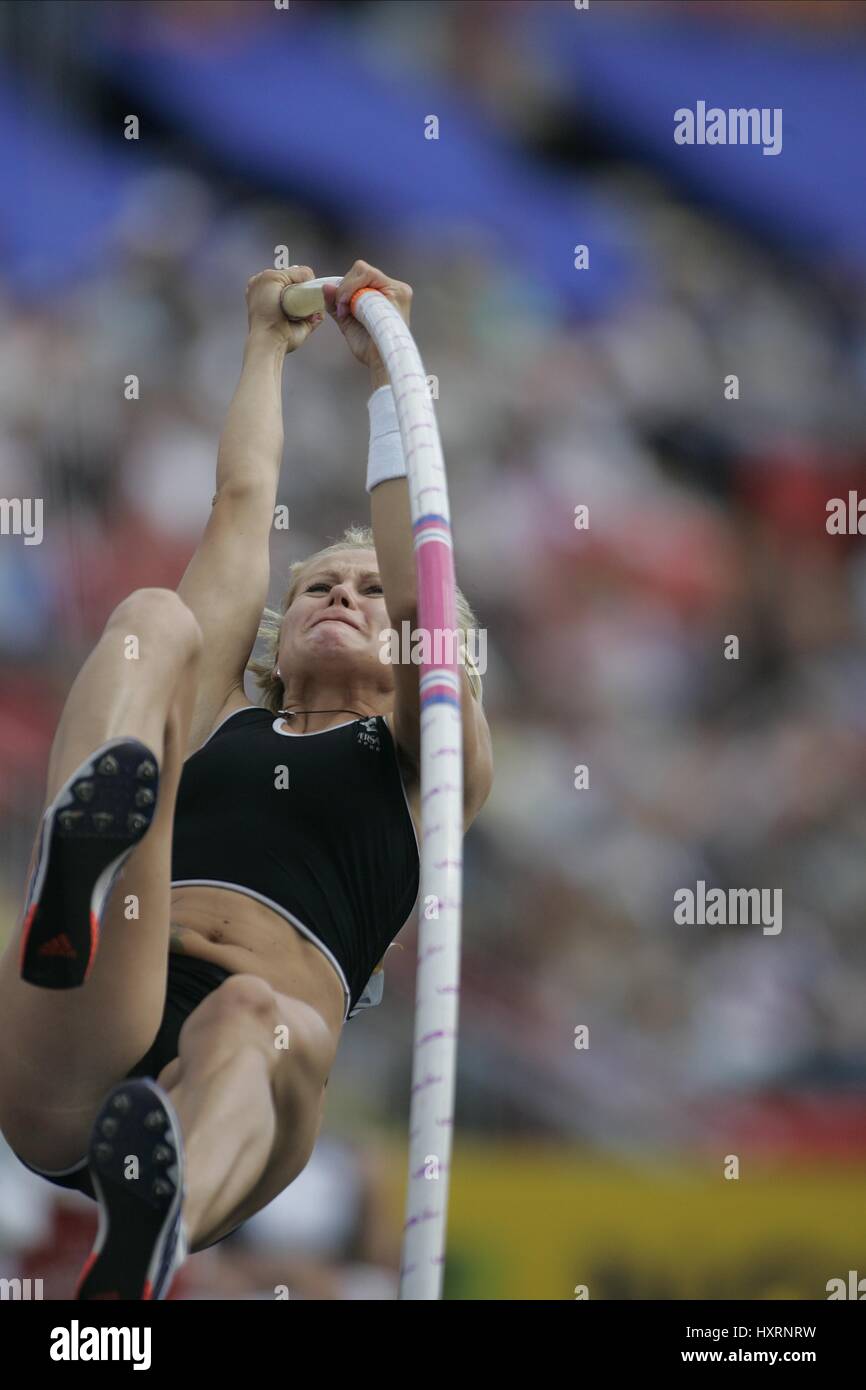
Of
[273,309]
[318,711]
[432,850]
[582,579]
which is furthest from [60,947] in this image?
[582,579]

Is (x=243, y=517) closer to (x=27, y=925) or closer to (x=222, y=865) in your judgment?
(x=222, y=865)

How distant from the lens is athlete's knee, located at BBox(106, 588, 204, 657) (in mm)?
1908

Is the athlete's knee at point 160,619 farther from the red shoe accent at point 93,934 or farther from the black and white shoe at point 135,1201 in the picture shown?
the black and white shoe at point 135,1201

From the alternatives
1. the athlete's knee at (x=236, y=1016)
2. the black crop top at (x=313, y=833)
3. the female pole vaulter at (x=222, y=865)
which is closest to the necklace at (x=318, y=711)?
the female pole vaulter at (x=222, y=865)

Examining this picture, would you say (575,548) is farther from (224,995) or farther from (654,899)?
(224,995)

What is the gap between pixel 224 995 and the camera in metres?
2.03

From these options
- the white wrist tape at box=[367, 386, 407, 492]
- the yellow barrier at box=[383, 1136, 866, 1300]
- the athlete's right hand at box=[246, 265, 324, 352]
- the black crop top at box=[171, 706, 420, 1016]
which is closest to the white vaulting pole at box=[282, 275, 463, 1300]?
the white wrist tape at box=[367, 386, 407, 492]

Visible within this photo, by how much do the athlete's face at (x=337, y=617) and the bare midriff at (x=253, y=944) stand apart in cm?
52

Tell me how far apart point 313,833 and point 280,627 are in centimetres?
63

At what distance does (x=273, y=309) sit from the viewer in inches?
116

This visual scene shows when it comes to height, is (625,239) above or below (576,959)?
above
